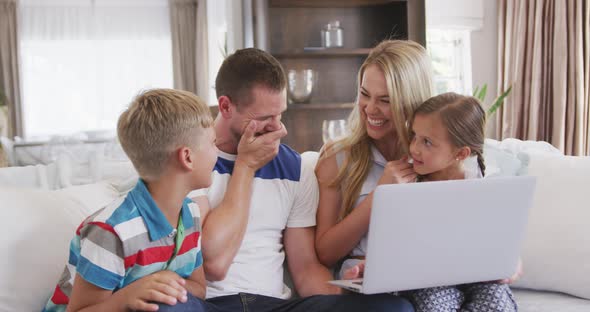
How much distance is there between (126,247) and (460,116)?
0.84 m

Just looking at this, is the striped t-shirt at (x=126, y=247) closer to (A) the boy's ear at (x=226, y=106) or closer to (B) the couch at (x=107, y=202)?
(B) the couch at (x=107, y=202)

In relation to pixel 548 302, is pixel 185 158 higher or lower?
higher

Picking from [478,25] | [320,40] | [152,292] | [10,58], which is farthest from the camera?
[478,25]

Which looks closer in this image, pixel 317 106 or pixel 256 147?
pixel 256 147

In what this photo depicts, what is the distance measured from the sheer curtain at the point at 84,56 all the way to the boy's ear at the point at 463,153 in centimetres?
331

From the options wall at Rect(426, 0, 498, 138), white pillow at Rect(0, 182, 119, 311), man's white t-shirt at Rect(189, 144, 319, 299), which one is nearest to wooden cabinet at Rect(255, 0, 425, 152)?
wall at Rect(426, 0, 498, 138)

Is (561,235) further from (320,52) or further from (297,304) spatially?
(320,52)

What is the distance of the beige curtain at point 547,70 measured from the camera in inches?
156

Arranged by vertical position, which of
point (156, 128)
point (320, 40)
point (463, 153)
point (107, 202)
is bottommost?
point (107, 202)

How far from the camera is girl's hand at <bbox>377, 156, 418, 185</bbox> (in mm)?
1544

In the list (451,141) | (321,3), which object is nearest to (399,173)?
(451,141)

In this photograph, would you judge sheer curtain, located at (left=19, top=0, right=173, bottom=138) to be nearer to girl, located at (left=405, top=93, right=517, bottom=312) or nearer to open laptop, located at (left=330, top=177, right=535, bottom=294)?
girl, located at (left=405, top=93, right=517, bottom=312)

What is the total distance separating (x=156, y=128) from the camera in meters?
1.27

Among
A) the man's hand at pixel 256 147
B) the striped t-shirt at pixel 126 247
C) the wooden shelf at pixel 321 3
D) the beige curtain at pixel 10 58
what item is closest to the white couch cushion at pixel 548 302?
the man's hand at pixel 256 147
